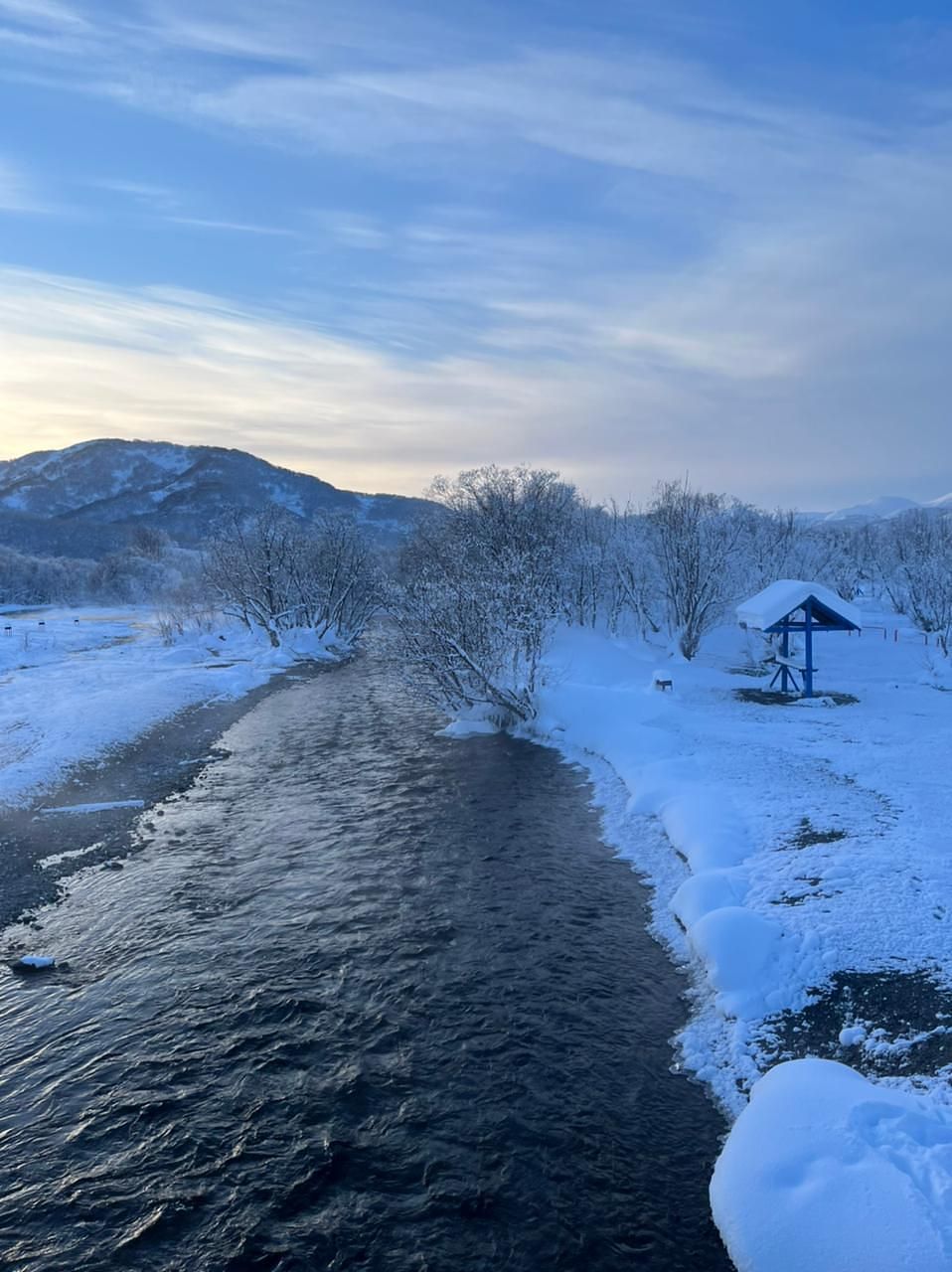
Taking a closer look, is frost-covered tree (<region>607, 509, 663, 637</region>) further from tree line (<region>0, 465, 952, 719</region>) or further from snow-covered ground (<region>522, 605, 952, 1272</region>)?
snow-covered ground (<region>522, 605, 952, 1272</region>)

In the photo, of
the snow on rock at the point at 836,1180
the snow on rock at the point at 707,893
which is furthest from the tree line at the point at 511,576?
the snow on rock at the point at 836,1180

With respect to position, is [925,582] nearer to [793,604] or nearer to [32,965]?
[793,604]

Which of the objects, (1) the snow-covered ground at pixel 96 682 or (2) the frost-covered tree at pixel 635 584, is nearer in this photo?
(1) the snow-covered ground at pixel 96 682

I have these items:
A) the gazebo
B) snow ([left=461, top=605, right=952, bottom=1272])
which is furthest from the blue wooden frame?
snow ([left=461, top=605, right=952, bottom=1272])

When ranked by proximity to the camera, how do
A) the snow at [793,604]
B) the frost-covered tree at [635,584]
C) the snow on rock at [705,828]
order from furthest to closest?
the frost-covered tree at [635,584], the snow at [793,604], the snow on rock at [705,828]

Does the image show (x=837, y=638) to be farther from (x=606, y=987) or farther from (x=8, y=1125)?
(x=8, y=1125)

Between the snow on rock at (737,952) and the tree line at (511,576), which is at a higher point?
the tree line at (511,576)

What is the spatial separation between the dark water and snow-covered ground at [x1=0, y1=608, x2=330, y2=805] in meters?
7.79

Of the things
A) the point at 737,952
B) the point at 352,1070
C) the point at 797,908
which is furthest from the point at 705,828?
the point at 352,1070

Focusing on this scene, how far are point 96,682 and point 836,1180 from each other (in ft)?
114

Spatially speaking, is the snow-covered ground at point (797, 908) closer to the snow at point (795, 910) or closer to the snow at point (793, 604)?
the snow at point (795, 910)

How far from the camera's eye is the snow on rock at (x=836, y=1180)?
228 inches

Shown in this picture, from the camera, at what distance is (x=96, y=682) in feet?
112

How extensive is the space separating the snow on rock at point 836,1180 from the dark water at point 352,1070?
0.48 meters
